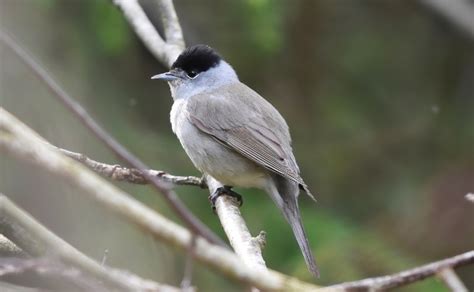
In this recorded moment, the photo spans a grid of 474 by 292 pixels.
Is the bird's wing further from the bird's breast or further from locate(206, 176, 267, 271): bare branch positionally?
locate(206, 176, 267, 271): bare branch

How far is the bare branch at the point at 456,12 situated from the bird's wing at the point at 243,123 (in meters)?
1.98

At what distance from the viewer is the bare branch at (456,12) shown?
240 inches

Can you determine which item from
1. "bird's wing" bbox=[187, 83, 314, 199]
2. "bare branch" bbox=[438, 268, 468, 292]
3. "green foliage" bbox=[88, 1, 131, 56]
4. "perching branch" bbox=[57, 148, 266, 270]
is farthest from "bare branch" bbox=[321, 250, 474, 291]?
"green foliage" bbox=[88, 1, 131, 56]

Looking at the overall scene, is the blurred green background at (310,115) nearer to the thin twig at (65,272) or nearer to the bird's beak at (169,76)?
the bird's beak at (169,76)

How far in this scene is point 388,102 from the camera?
6.62 metres

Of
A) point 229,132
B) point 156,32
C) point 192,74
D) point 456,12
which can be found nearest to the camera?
point 229,132

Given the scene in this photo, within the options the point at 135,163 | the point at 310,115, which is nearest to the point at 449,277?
the point at 135,163

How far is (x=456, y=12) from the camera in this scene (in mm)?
6148

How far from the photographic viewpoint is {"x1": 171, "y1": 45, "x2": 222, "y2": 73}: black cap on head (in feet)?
15.5

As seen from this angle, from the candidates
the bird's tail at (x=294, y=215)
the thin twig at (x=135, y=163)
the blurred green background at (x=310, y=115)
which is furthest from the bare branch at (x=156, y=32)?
the thin twig at (x=135, y=163)

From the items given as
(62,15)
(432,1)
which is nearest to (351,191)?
(432,1)

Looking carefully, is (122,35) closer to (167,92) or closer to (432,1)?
(167,92)

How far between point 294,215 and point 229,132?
2.53 ft

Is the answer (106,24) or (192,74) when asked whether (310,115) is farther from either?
(106,24)
